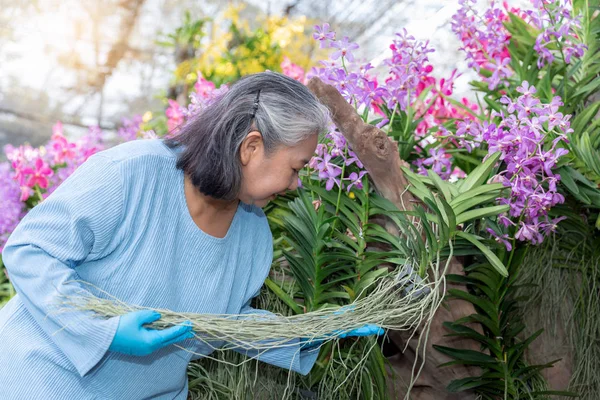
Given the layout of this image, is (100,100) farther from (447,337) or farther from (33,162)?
(447,337)

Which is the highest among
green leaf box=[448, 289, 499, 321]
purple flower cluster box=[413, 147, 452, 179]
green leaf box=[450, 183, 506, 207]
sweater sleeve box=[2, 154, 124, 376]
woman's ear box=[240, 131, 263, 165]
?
woman's ear box=[240, 131, 263, 165]

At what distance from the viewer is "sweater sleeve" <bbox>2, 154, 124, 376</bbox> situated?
113 centimetres

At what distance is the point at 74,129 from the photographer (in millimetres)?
5453

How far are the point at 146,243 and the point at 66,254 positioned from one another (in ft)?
0.55

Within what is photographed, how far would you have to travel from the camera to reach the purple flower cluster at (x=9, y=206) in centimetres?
264

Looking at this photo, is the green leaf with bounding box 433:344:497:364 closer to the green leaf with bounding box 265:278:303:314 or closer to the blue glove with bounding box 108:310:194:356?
the green leaf with bounding box 265:278:303:314

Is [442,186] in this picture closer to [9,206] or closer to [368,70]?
[368,70]

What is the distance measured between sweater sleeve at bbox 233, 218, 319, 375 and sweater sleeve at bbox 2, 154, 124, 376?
1.19 feet

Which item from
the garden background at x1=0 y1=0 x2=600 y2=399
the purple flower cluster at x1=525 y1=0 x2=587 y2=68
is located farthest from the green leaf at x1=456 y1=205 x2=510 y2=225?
the purple flower cluster at x1=525 y1=0 x2=587 y2=68

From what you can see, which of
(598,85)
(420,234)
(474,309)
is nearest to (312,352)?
(420,234)

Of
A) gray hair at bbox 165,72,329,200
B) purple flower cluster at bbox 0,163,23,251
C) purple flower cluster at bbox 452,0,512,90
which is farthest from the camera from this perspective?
purple flower cluster at bbox 0,163,23,251

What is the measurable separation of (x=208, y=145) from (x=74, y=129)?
14.9 ft

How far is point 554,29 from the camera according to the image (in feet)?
6.26

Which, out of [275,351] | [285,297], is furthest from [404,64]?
[275,351]
